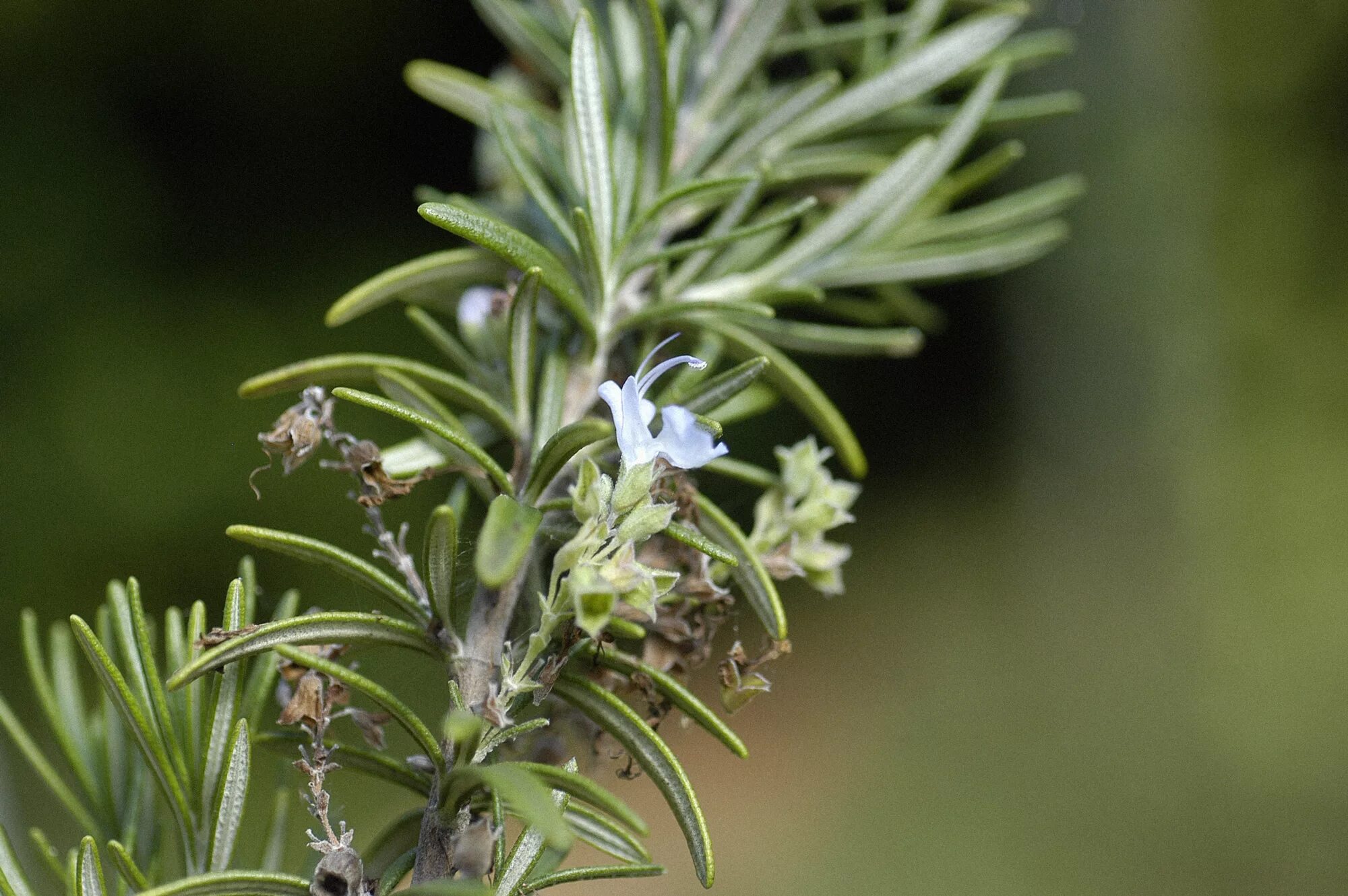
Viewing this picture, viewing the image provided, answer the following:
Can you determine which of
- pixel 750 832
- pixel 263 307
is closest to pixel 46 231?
pixel 263 307

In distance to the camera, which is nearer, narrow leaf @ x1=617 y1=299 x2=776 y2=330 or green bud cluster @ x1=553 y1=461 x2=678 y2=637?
green bud cluster @ x1=553 y1=461 x2=678 y2=637

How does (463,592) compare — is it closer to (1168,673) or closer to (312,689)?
(312,689)

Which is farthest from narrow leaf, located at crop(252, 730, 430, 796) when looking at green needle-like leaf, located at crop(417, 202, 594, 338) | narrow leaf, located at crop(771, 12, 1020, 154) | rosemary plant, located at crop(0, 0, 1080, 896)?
narrow leaf, located at crop(771, 12, 1020, 154)

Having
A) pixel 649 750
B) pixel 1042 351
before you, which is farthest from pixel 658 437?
pixel 1042 351

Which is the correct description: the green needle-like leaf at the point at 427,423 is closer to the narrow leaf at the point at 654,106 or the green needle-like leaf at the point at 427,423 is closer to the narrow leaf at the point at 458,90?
the narrow leaf at the point at 654,106

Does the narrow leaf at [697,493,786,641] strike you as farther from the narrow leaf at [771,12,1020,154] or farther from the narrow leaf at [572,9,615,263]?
the narrow leaf at [771,12,1020,154]

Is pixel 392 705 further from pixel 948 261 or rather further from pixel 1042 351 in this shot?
pixel 1042 351
